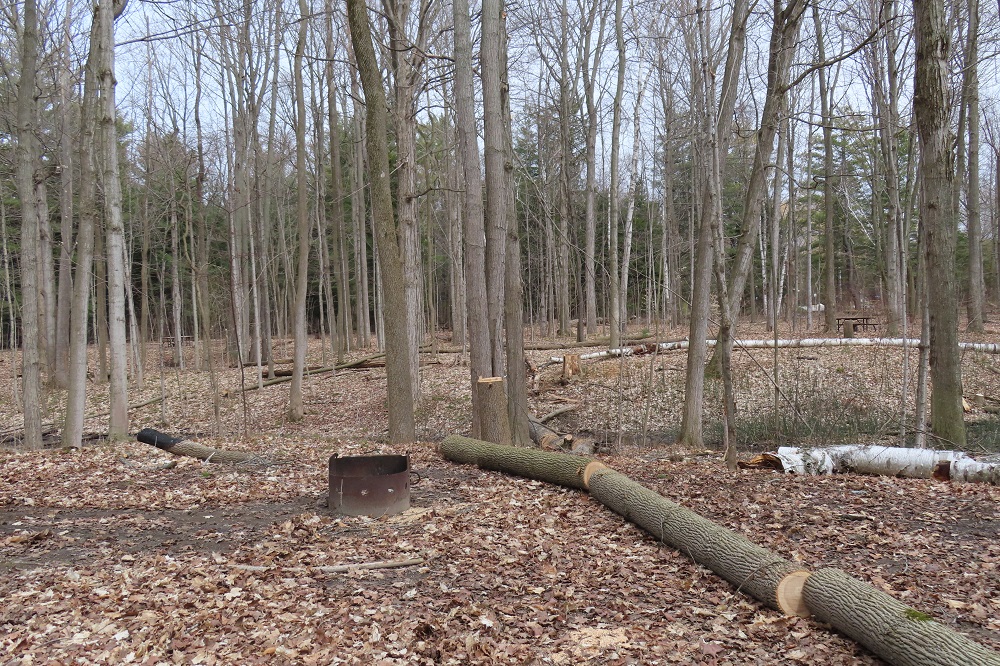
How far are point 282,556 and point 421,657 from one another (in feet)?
5.87

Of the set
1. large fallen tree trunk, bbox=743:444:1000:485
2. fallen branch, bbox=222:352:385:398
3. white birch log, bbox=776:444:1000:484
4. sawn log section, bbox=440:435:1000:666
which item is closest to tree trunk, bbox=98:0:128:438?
sawn log section, bbox=440:435:1000:666

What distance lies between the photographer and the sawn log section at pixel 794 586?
304 centimetres

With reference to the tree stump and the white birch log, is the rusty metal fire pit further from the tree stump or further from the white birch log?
the white birch log

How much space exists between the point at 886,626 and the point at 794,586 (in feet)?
1.96

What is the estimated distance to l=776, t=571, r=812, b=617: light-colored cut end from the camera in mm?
3725

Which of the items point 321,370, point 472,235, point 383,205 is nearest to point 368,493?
point 472,235

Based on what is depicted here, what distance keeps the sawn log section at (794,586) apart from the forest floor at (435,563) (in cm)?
10

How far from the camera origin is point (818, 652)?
10.9 ft

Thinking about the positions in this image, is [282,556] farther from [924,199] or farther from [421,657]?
[924,199]

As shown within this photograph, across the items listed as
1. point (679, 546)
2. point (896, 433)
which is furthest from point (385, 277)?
point (896, 433)

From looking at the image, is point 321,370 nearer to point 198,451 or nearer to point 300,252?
point 300,252

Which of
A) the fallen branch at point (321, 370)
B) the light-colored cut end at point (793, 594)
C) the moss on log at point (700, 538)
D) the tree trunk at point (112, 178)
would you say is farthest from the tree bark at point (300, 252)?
the light-colored cut end at point (793, 594)

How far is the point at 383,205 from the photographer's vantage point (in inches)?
336

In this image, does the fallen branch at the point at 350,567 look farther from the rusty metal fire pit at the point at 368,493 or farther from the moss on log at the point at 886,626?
the moss on log at the point at 886,626
